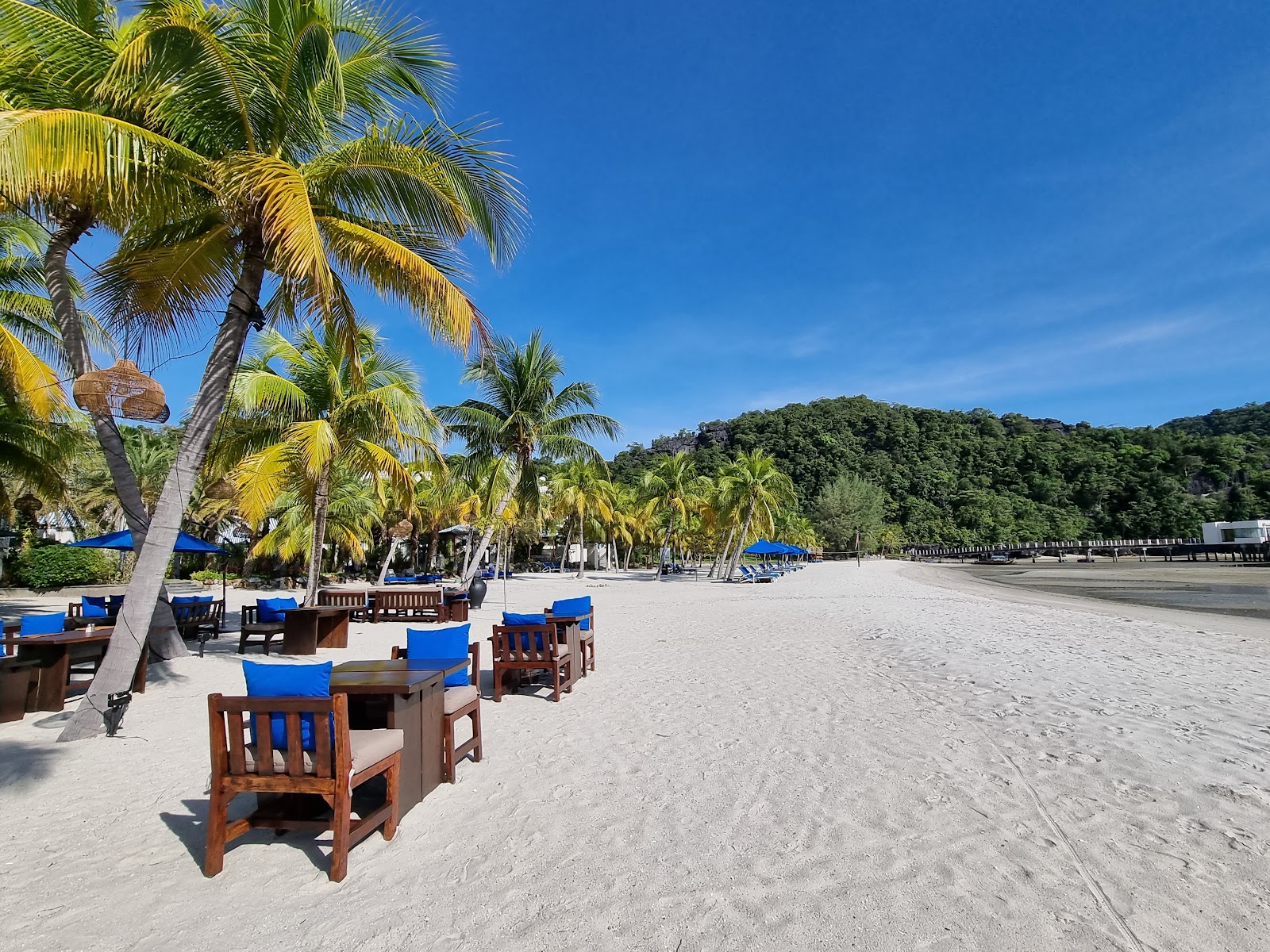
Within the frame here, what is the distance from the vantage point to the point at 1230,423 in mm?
131250

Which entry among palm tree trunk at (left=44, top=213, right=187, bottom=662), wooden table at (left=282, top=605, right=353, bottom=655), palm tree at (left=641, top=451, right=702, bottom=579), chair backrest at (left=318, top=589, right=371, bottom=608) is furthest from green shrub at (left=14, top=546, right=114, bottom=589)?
palm tree at (left=641, top=451, right=702, bottom=579)

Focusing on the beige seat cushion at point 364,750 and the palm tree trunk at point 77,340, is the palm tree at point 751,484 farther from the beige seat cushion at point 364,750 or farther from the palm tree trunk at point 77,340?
the beige seat cushion at point 364,750

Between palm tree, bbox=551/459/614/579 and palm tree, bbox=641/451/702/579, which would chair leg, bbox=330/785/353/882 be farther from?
palm tree, bbox=551/459/614/579

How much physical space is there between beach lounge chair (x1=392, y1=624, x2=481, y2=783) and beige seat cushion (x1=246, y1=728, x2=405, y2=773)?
0.65 metres

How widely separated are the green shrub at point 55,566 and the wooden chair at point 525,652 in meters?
22.3

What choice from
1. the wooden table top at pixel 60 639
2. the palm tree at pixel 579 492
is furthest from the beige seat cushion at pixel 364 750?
the palm tree at pixel 579 492

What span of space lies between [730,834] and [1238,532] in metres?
104

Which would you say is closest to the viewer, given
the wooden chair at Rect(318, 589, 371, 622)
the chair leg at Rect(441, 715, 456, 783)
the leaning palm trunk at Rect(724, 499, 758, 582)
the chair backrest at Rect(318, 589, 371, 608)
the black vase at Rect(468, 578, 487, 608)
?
the chair leg at Rect(441, 715, 456, 783)

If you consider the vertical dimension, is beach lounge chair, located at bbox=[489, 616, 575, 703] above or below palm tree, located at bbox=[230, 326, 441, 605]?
below

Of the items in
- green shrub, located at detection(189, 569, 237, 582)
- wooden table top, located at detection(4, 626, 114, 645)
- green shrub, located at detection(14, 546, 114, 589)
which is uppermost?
green shrub, located at detection(14, 546, 114, 589)

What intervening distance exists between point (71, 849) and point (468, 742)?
2086 millimetres

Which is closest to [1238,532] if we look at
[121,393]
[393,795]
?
[393,795]

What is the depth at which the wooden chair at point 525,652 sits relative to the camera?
639 centimetres

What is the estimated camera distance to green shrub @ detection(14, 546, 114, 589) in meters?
21.6
